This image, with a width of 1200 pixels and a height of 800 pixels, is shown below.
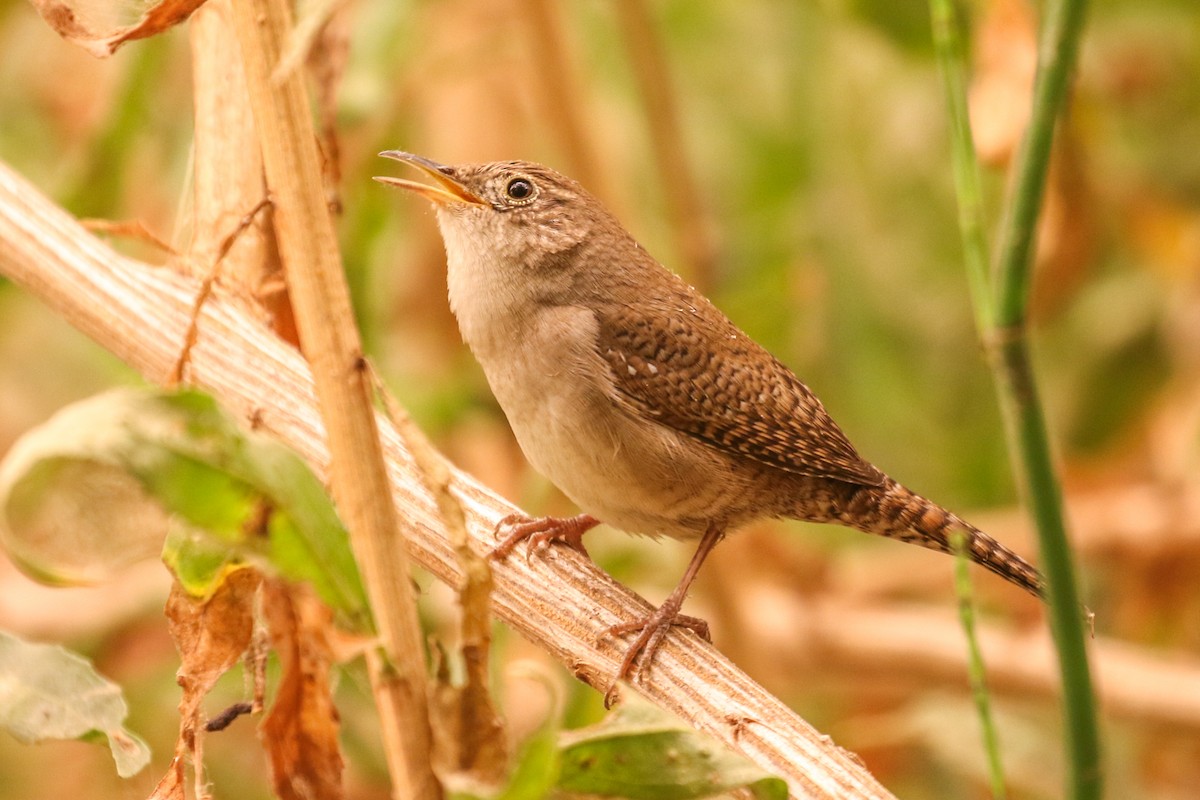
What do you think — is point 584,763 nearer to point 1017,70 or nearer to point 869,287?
point 1017,70

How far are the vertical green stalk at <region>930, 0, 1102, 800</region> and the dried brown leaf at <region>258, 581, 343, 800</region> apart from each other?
0.83 meters

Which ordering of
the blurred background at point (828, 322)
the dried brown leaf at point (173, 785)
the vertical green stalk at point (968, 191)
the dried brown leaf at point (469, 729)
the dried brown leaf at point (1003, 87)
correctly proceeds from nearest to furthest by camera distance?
the dried brown leaf at point (469, 729)
the dried brown leaf at point (173, 785)
the vertical green stalk at point (968, 191)
the dried brown leaf at point (1003, 87)
the blurred background at point (828, 322)

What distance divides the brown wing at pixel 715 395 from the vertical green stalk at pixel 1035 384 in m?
1.30

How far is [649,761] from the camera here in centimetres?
130

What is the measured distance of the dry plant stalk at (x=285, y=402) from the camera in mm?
1805

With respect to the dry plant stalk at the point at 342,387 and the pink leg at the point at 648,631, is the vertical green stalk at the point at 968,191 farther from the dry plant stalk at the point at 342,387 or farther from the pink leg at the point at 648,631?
the dry plant stalk at the point at 342,387

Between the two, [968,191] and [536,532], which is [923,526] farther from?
[968,191]

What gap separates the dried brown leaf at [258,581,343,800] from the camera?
63.4 inches

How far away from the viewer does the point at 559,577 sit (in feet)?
6.42

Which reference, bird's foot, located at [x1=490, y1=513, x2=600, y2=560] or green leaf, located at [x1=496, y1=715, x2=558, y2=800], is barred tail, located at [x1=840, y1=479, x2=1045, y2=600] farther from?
green leaf, located at [x1=496, y1=715, x2=558, y2=800]

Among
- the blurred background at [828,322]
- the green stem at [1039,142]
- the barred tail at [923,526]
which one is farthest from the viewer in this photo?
the blurred background at [828,322]

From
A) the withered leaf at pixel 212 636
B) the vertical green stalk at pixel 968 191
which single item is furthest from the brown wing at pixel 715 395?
the withered leaf at pixel 212 636

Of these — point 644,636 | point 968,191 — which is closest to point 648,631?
point 644,636

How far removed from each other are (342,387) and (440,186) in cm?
187
